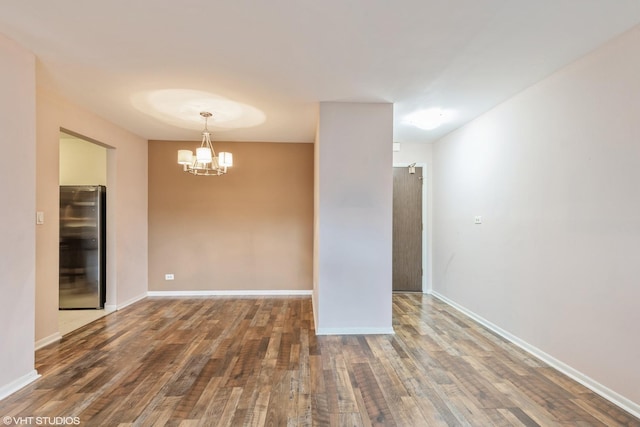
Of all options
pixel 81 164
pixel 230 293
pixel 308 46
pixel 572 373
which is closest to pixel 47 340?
pixel 230 293

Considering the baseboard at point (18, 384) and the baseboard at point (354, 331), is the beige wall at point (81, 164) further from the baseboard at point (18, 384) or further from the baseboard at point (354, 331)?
the baseboard at point (354, 331)

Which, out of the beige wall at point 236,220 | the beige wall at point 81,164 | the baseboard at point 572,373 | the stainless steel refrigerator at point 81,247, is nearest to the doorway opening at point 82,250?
the stainless steel refrigerator at point 81,247

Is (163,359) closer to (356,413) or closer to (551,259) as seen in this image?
(356,413)

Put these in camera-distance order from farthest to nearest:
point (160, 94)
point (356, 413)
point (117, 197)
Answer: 1. point (117, 197)
2. point (160, 94)
3. point (356, 413)

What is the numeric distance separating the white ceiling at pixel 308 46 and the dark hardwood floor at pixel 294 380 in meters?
2.57

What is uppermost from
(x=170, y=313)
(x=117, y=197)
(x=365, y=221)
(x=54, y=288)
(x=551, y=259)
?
(x=117, y=197)

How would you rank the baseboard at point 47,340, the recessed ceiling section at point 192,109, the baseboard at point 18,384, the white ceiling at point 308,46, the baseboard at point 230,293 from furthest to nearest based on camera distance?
1. the baseboard at point 230,293
2. the recessed ceiling section at point 192,109
3. the baseboard at point 47,340
4. the baseboard at point 18,384
5. the white ceiling at point 308,46

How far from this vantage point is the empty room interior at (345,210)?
1926 millimetres

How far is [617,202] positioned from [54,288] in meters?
5.12

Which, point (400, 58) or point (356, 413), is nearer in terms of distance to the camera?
point (356, 413)

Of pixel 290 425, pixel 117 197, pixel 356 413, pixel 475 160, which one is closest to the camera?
pixel 290 425

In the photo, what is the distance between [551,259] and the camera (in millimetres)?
2602

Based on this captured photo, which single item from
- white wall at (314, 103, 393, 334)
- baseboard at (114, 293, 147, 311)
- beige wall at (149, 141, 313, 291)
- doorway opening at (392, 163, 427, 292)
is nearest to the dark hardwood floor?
white wall at (314, 103, 393, 334)

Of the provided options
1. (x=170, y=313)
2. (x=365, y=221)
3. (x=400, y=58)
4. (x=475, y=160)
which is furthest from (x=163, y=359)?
(x=475, y=160)
